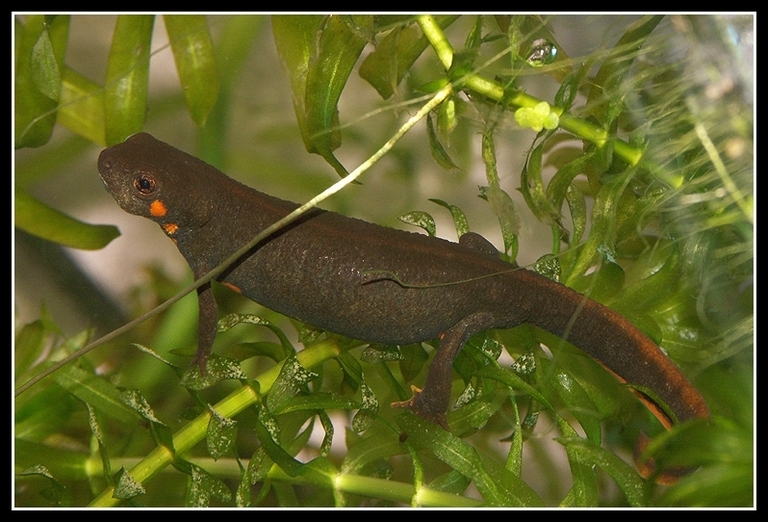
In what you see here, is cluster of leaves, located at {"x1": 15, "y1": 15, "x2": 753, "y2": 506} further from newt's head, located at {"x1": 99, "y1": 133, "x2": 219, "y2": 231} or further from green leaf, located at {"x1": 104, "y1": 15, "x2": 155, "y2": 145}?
newt's head, located at {"x1": 99, "y1": 133, "x2": 219, "y2": 231}

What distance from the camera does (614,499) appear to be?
209 centimetres

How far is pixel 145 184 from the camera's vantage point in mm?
1732

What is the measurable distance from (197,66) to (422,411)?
1440 millimetres

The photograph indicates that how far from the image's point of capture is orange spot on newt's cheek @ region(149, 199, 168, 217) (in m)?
1.76

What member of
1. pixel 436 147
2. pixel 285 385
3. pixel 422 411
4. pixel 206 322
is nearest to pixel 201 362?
pixel 206 322

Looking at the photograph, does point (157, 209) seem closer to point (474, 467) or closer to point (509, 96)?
point (509, 96)

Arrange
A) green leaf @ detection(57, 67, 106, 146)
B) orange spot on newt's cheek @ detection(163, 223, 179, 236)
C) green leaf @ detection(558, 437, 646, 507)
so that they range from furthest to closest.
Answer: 1. green leaf @ detection(57, 67, 106, 146)
2. orange spot on newt's cheek @ detection(163, 223, 179, 236)
3. green leaf @ detection(558, 437, 646, 507)

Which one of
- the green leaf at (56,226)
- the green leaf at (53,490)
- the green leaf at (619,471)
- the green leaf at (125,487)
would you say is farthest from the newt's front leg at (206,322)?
the green leaf at (619,471)

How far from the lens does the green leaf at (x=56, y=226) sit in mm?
2305

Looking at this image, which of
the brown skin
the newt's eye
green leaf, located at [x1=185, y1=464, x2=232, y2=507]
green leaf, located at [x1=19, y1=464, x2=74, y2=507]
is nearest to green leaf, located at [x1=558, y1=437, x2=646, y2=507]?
the brown skin

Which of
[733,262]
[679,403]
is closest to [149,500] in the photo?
[679,403]

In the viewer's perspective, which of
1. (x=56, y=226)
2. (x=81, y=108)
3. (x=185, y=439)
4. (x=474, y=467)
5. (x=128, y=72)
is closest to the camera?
(x=474, y=467)
